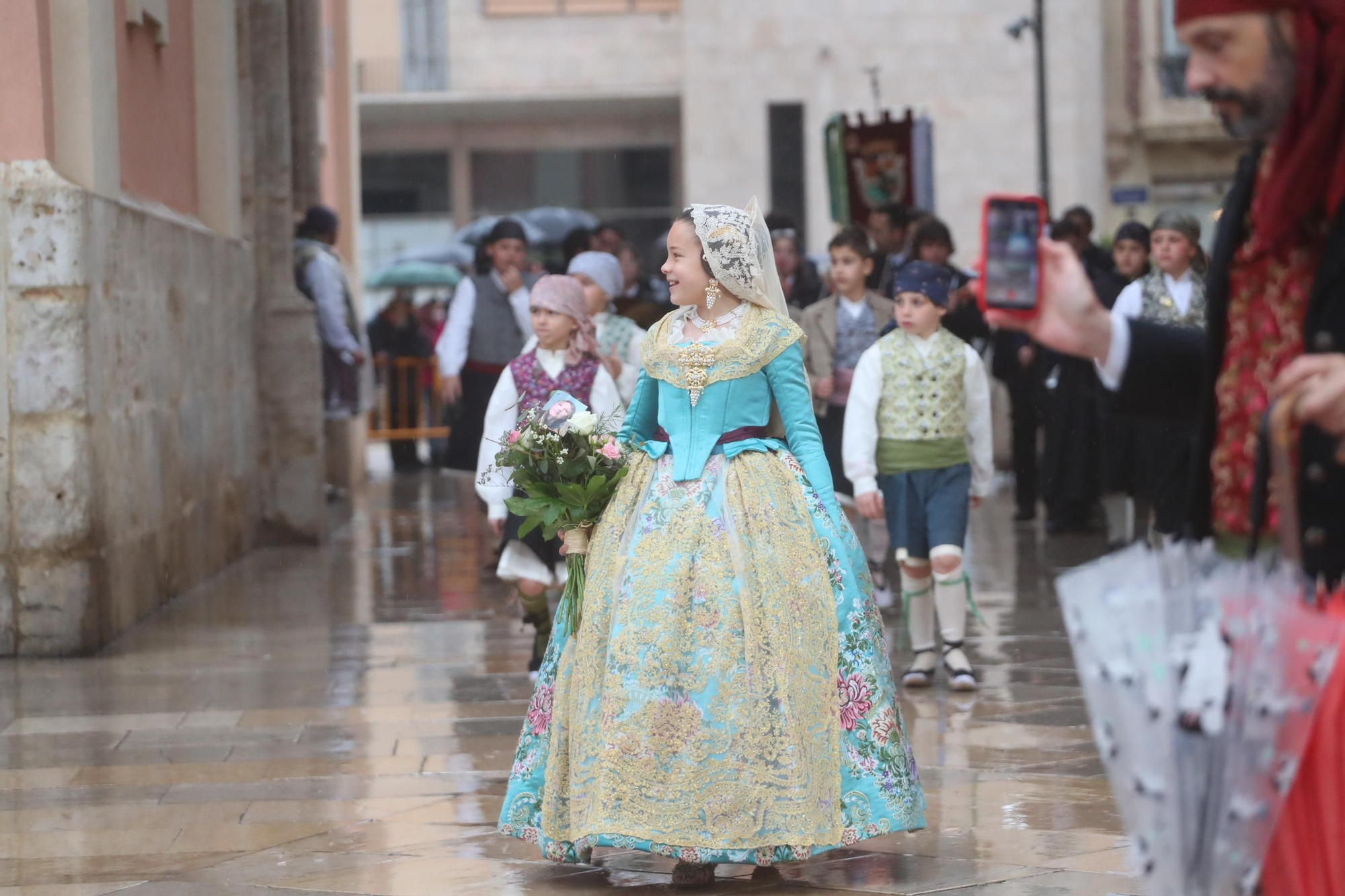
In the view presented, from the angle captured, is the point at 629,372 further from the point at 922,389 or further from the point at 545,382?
the point at 922,389

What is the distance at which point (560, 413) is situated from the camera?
5.65m

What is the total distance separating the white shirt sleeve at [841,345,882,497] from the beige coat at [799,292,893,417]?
1.54 m

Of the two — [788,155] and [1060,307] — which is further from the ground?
[788,155]

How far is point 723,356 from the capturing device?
5555 millimetres

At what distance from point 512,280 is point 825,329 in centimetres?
280

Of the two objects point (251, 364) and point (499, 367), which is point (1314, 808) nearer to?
point (499, 367)

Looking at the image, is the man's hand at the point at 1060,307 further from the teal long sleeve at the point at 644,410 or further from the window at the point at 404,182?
the window at the point at 404,182

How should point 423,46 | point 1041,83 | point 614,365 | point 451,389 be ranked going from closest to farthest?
point 614,365, point 451,389, point 1041,83, point 423,46

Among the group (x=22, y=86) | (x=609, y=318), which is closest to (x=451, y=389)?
(x=609, y=318)

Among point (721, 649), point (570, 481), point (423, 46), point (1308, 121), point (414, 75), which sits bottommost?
→ point (721, 649)

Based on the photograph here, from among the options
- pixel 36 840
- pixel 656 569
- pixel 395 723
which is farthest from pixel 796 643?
pixel 395 723

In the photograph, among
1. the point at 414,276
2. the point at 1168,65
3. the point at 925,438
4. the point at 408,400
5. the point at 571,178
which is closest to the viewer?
the point at 925,438

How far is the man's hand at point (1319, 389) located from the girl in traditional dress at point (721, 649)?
2.60 m

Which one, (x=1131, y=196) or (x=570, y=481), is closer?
(x=570, y=481)
